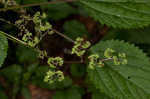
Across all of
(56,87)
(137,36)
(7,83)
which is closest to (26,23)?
(56,87)

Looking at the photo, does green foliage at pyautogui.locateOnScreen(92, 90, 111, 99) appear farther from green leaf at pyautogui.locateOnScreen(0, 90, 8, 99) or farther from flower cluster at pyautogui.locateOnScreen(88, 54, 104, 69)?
green leaf at pyautogui.locateOnScreen(0, 90, 8, 99)

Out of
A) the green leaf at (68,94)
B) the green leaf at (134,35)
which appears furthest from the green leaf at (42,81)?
the green leaf at (134,35)

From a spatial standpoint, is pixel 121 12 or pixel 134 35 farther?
pixel 134 35

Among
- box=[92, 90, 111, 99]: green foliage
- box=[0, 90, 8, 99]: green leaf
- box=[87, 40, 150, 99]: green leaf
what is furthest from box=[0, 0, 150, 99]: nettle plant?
box=[0, 90, 8, 99]: green leaf

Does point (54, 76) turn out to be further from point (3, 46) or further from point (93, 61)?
point (3, 46)

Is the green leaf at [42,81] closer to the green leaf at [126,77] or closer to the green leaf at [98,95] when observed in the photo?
the green leaf at [98,95]

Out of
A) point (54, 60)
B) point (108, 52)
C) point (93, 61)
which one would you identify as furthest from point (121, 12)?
point (54, 60)
